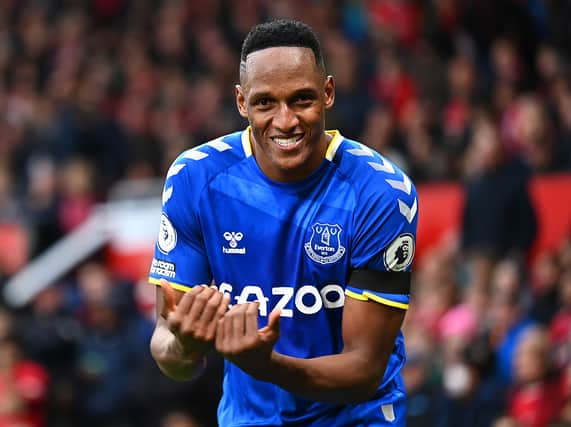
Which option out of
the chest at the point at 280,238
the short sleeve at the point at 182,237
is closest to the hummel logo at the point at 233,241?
the chest at the point at 280,238

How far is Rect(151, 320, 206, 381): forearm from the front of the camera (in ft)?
14.2

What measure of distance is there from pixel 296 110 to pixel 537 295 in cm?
461

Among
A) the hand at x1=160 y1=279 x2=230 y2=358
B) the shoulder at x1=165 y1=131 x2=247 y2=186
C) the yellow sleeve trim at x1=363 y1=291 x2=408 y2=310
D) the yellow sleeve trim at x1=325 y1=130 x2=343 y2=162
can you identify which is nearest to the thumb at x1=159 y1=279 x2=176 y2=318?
the hand at x1=160 y1=279 x2=230 y2=358

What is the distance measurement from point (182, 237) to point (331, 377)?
794mm

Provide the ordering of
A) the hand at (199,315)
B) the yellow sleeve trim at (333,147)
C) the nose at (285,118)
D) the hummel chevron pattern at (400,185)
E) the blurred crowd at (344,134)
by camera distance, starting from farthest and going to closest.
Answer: the blurred crowd at (344,134) < the yellow sleeve trim at (333,147) < the hummel chevron pattern at (400,185) < the nose at (285,118) < the hand at (199,315)

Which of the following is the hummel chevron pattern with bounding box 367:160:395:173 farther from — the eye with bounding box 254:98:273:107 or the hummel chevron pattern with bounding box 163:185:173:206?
the hummel chevron pattern with bounding box 163:185:173:206

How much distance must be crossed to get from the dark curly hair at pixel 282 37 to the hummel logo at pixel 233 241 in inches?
25.6

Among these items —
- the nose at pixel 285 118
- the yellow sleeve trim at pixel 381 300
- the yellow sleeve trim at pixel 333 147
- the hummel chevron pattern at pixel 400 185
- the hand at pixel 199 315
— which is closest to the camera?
the hand at pixel 199 315

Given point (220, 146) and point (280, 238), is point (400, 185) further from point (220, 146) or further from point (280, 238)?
point (220, 146)

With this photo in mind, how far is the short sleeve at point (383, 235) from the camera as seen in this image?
176 inches

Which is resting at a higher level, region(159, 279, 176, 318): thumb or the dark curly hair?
the dark curly hair

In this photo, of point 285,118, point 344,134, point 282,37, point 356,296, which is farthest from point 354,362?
point 344,134

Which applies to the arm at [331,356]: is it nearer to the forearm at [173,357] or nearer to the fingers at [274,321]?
the fingers at [274,321]

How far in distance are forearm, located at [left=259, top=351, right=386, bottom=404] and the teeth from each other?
0.77 m
